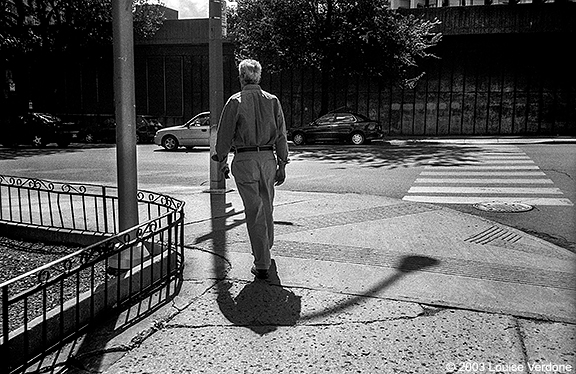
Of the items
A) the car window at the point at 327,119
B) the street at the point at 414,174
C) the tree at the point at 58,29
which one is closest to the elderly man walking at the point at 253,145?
the street at the point at 414,174

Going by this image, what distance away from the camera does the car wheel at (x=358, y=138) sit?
24359mm

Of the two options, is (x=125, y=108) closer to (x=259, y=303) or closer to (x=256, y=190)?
(x=256, y=190)

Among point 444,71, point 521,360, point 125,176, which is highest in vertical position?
point 444,71

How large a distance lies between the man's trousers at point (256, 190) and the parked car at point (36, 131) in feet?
73.5

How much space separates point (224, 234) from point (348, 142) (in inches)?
706

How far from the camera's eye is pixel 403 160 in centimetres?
1728

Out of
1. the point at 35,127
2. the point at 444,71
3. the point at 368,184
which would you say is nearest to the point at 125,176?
the point at 368,184

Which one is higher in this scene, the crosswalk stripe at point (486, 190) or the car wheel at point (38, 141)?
the car wheel at point (38, 141)

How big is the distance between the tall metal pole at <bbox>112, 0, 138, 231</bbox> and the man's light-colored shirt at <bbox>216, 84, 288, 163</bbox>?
85 cm

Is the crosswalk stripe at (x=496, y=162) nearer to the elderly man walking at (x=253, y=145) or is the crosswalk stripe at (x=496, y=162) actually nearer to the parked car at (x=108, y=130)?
the elderly man walking at (x=253, y=145)

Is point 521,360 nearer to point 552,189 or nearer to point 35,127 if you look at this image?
point 552,189

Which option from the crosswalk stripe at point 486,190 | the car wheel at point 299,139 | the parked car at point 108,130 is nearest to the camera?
the crosswalk stripe at point 486,190

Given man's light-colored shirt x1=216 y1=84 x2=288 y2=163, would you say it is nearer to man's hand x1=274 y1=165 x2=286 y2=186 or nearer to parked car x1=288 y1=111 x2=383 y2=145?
man's hand x1=274 y1=165 x2=286 y2=186

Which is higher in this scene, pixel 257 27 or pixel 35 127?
pixel 257 27
